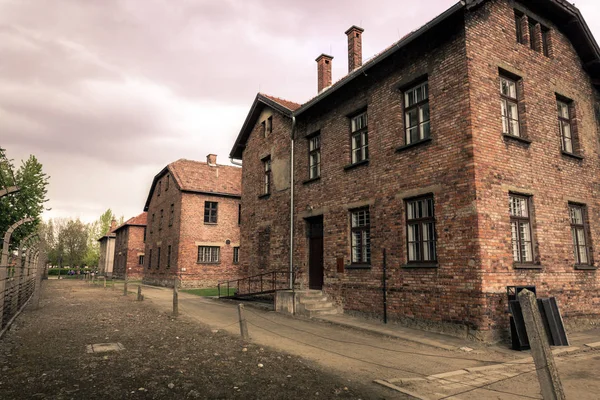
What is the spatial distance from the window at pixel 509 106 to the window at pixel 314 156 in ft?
20.8

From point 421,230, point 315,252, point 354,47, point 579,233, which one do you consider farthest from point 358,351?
point 354,47

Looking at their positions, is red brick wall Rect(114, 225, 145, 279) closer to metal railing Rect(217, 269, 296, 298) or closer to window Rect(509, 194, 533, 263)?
metal railing Rect(217, 269, 296, 298)

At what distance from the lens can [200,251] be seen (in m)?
27.6

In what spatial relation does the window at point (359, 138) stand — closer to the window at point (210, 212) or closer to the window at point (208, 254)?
the window at point (210, 212)

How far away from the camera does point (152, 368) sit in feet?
20.6

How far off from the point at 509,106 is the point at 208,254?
73.3ft

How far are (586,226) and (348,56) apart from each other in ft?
32.8

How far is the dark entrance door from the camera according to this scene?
1406 centimetres

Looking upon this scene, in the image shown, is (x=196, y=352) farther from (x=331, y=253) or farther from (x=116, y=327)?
(x=331, y=253)

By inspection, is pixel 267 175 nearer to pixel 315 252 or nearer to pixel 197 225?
pixel 315 252

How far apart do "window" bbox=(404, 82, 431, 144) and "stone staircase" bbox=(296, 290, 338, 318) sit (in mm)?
5746

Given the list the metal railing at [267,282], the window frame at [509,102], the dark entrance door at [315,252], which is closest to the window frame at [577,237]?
the window frame at [509,102]

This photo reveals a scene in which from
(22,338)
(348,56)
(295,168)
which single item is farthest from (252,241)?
(22,338)

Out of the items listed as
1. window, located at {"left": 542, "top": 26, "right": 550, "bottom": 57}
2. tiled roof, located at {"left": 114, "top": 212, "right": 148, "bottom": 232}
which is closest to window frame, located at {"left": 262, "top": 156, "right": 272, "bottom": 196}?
window, located at {"left": 542, "top": 26, "right": 550, "bottom": 57}
